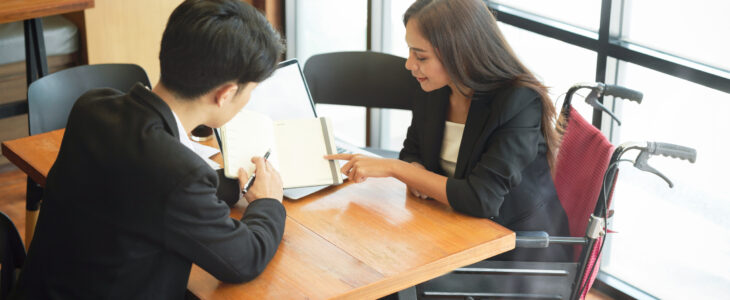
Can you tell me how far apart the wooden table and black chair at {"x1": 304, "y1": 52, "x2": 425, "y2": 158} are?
0.83 metres

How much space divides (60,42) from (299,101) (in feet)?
5.98

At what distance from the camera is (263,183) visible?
5.57ft

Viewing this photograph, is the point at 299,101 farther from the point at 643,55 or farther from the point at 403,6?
the point at 403,6

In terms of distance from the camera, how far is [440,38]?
1854mm

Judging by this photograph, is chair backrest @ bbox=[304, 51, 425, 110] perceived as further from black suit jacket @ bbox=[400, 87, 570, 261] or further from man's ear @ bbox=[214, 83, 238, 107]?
man's ear @ bbox=[214, 83, 238, 107]

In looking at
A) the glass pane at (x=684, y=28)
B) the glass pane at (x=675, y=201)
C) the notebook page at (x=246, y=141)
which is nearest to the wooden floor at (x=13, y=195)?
the notebook page at (x=246, y=141)

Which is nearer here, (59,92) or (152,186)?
(152,186)

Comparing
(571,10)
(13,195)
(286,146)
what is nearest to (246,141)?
(286,146)

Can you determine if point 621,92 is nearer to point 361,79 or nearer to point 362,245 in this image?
Answer: point 362,245

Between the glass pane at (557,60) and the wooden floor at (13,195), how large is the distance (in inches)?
85.1

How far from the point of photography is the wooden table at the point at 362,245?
4.80 feet

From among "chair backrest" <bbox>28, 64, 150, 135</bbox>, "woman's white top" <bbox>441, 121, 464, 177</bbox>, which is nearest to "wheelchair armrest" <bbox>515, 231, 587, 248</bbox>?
"woman's white top" <bbox>441, 121, 464, 177</bbox>

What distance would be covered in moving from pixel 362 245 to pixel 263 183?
271mm

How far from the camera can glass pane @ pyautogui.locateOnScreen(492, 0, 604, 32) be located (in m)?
2.60
